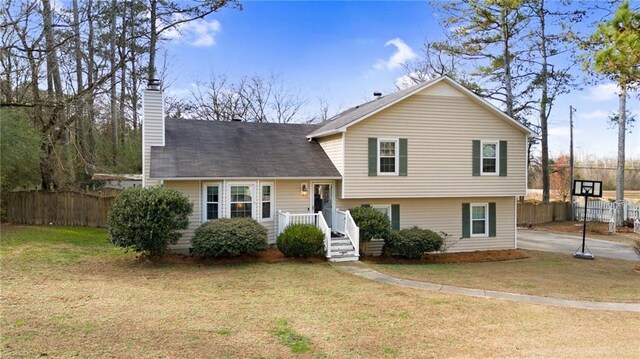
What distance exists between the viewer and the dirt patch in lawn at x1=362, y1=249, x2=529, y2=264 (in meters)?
15.0

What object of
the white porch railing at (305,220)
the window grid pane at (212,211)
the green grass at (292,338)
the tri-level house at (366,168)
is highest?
the tri-level house at (366,168)

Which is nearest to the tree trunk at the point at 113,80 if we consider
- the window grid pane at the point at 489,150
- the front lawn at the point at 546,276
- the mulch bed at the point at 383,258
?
the mulch bed at the point at 383,258

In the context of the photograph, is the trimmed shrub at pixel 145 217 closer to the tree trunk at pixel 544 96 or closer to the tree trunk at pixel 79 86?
the tree trunk at pixel 79 86

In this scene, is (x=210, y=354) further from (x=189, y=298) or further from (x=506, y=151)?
(x=506, y=151)

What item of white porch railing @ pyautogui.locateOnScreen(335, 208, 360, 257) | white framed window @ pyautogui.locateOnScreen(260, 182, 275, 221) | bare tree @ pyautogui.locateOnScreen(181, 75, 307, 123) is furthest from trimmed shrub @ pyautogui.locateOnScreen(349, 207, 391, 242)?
bare tree @ pyautogui.locateOnScreen(181, 75, 307, 123)

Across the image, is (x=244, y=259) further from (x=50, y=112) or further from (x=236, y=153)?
(x=50, y=112)

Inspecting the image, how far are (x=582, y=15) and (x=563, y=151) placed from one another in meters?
30.4

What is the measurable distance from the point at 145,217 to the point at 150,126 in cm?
457

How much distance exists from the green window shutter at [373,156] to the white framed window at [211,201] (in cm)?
548

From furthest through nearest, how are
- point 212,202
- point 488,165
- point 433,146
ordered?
point 488,165
point 433,146
point 212,202

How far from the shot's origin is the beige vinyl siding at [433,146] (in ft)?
49.8

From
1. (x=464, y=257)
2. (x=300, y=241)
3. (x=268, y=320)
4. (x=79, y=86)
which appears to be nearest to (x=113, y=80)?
(x=79, y=86)

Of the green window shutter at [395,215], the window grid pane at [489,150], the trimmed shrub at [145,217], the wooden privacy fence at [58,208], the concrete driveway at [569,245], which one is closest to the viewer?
the trimmed shrub at [145,217]

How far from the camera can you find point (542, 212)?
28250 mm
